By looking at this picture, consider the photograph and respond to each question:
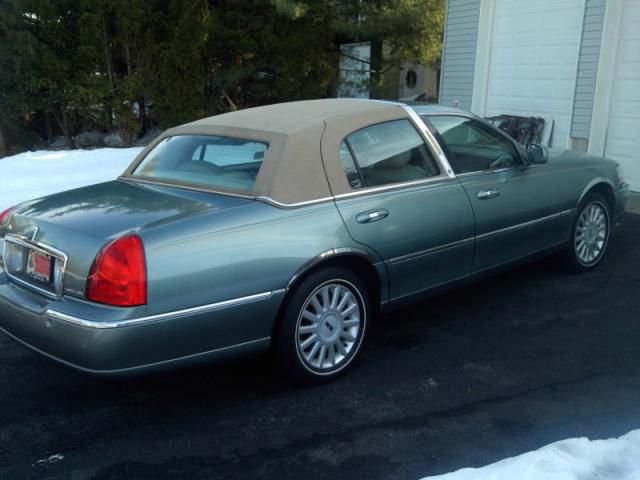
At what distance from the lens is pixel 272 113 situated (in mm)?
4363

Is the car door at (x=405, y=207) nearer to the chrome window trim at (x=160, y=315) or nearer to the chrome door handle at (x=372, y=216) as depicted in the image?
the chrome door handle at (x=372, y=216)

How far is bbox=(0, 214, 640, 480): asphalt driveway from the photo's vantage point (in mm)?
3104

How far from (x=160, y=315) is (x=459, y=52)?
366 inches

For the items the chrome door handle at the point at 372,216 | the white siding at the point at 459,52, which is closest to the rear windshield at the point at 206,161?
the chrome door handle at the point at 372,216

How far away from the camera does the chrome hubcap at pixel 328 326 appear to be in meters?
3.70

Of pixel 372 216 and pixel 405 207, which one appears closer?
pixel 372 216

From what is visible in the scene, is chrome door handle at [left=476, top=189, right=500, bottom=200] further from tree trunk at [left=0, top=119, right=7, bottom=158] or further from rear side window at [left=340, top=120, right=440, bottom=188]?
tree trunk at [left=0, top=119, right=7, bottom=158]

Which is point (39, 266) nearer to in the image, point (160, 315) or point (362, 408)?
point (160, 315)

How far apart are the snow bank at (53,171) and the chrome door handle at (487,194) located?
18.2 ft

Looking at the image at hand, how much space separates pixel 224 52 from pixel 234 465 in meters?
13.0

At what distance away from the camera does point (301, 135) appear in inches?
152

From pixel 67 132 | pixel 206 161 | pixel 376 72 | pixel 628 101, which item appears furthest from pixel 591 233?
pixel 67 132

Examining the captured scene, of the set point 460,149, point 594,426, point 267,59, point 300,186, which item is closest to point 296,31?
point 267,59

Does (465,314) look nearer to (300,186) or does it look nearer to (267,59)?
(300,186)
